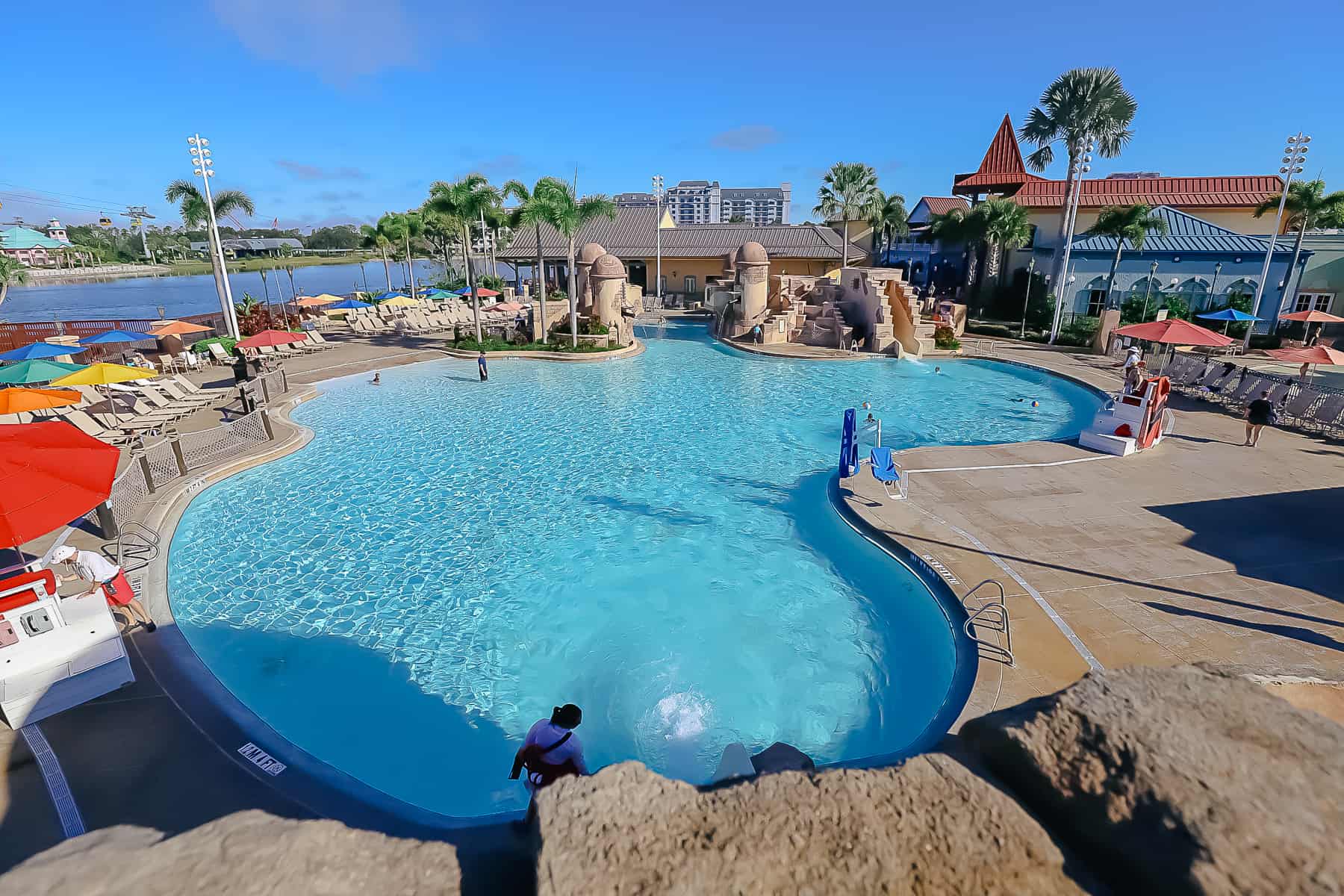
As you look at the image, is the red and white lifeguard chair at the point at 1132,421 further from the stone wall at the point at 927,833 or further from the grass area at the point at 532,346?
the grass area at the point at 532,346

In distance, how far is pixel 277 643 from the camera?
328 inches

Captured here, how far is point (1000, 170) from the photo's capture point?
4869 cm

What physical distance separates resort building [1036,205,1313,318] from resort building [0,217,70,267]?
427 feet

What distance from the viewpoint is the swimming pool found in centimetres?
709

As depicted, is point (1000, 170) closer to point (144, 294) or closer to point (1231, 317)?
point (1231, 317)

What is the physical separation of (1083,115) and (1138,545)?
88.9 feet

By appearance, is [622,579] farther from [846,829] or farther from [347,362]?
[347,362]

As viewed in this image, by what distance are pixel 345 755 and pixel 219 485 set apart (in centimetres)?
922

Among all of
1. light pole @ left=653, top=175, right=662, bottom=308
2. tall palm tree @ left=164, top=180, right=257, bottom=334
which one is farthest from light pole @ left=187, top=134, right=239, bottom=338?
light pole @ left=653, top=175, right=662, bottom=308

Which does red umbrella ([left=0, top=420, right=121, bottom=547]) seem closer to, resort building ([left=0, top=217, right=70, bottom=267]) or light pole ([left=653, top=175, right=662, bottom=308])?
light pole ([left=653, top=175, right=662, bottom=308])

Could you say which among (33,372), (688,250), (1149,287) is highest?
(688,250)

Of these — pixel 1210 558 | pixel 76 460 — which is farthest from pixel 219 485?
pixel 1210 558

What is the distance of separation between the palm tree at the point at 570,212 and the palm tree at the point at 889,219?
21106 mm

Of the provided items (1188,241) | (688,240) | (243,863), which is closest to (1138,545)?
(243,863)
